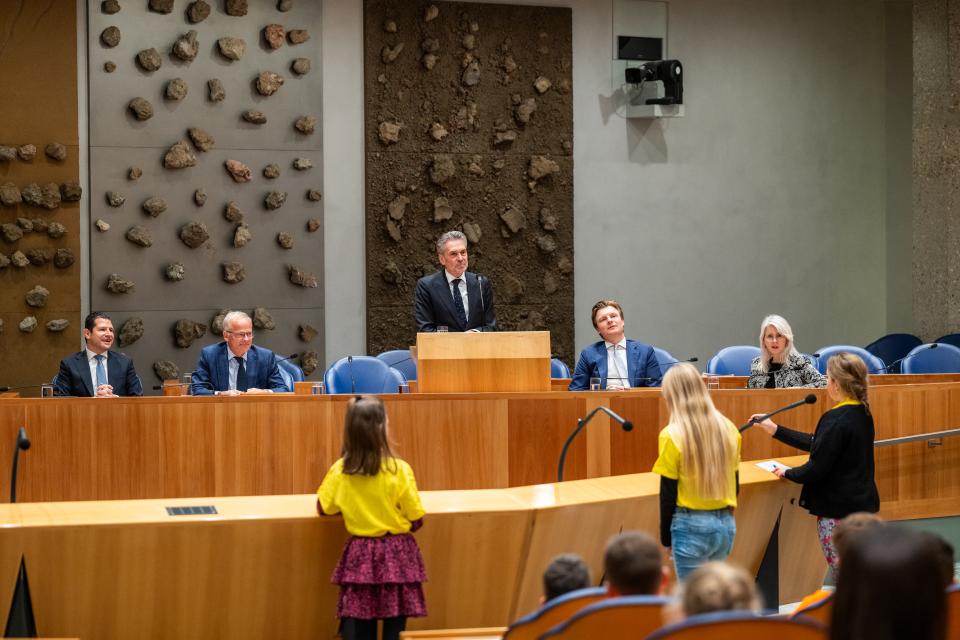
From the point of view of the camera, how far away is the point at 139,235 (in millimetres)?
8430

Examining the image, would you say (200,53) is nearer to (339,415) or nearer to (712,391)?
(339,415)

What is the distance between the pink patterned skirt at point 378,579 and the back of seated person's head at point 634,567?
1.29 meters

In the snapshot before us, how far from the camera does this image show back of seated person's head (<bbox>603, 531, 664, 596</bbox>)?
8.73 feet

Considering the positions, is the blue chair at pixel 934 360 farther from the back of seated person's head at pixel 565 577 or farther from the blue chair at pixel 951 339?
the back of seated person's head at pixel 565 577

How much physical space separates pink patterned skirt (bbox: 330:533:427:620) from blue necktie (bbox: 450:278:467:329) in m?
2.76

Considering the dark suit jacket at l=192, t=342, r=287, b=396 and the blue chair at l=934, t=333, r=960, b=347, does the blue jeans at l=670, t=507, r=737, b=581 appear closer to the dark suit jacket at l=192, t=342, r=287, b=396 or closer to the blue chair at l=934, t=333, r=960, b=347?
the dark suit jacket at l=192, t=342, r=287, b=396

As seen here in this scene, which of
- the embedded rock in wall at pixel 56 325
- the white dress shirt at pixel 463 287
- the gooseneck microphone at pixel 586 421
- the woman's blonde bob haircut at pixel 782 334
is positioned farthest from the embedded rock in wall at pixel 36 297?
the woman's blonde bob haircut at pixel 782 334

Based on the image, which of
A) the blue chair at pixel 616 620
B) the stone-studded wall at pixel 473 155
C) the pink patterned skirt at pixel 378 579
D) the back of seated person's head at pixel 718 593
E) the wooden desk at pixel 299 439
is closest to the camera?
the back of seated person's head at pixel 718 593

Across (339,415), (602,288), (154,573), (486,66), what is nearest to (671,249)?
(602,288)

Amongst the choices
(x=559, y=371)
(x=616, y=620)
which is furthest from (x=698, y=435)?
(x=559, y=371)

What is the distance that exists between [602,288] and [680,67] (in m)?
1.95

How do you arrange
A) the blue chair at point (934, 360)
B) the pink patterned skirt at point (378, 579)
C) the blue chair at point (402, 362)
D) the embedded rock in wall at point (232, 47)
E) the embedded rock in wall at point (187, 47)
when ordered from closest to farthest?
1. the pink patterned skirt at point (378, 579)
2. the blue chair at point (402, 362)
3. the blue chair at point (934, 360)
4. the embedded rock in wall at point (187, 47)
5. the embedded rock in wall at point (232, 47)

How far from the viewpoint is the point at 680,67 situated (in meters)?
9.51

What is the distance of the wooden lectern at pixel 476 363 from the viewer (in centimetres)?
548
